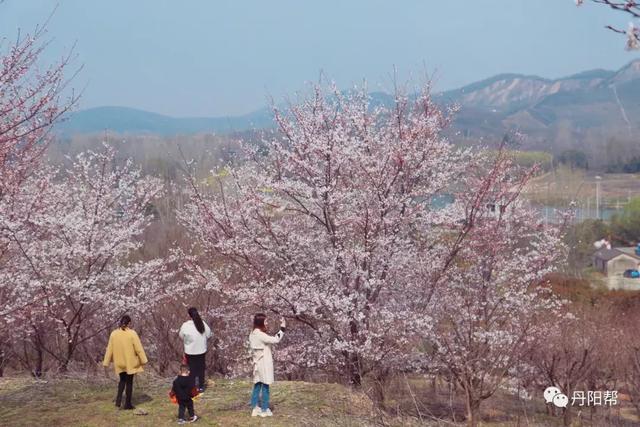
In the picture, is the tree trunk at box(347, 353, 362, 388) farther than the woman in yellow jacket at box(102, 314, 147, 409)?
Yes

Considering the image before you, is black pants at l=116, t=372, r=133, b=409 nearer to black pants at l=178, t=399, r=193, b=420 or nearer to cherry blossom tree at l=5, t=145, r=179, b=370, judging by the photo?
black pants at l=178, t=399, r=193, b=420

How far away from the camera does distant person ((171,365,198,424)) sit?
772 cm

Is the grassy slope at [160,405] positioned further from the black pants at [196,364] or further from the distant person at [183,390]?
the black pants at [196,364]

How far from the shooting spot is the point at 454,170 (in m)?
11.4

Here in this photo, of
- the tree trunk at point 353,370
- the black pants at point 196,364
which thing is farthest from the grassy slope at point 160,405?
the tree trunk at point 353,370

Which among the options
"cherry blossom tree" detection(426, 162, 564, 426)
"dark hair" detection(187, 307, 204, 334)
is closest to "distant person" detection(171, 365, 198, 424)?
"dark hair" detection(187, 307, 204, 334)

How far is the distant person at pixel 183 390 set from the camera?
304 inches

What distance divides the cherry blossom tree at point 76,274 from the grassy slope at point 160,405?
4.89 ft

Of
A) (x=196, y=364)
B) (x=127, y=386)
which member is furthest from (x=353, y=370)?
(x=127, y=386)

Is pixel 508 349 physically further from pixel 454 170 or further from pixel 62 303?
pixel 62 303

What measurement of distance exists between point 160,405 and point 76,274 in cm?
494

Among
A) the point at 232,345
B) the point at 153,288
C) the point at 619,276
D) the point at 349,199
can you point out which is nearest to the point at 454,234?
the point at 349,199

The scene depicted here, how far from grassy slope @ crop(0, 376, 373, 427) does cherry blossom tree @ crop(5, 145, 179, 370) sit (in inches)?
58.6

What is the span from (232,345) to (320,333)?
2.64 meters
